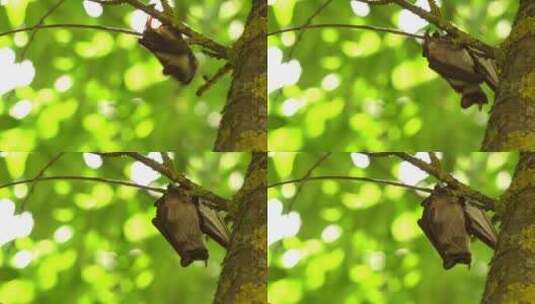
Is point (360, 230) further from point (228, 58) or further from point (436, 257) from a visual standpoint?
point (228, 58)

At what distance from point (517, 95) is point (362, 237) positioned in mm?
1005

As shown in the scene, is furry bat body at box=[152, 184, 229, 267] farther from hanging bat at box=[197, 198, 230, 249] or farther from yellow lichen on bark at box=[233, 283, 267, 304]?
yellow lichen on bark at box=[233, 283, 267, 304]

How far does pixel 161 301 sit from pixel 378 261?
3.09 feet

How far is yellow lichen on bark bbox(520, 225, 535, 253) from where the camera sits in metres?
2.66

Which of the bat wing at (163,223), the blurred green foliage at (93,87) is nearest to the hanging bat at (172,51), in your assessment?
the blurred green foliage at (93,87)

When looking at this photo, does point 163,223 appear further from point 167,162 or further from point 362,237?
point 362,237

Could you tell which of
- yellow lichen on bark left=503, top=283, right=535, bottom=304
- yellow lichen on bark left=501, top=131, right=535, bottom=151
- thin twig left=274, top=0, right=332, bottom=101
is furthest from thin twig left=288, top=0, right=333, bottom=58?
yellow lichen on bark left=503, top=283, right=535, bottom=304

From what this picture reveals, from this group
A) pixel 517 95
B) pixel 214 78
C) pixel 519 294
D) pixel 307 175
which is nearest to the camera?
pixel 519 294

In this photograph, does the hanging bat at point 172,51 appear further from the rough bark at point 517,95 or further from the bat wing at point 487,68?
the rough bark at point 517,95

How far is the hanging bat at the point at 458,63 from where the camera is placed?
11.4ft

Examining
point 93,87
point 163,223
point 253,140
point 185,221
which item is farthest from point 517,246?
point 93,87

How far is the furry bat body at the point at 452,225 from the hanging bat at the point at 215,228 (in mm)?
799

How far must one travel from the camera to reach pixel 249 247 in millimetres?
2994

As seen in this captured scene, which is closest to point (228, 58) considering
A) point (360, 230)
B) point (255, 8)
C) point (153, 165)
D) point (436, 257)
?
point (255, 8)
